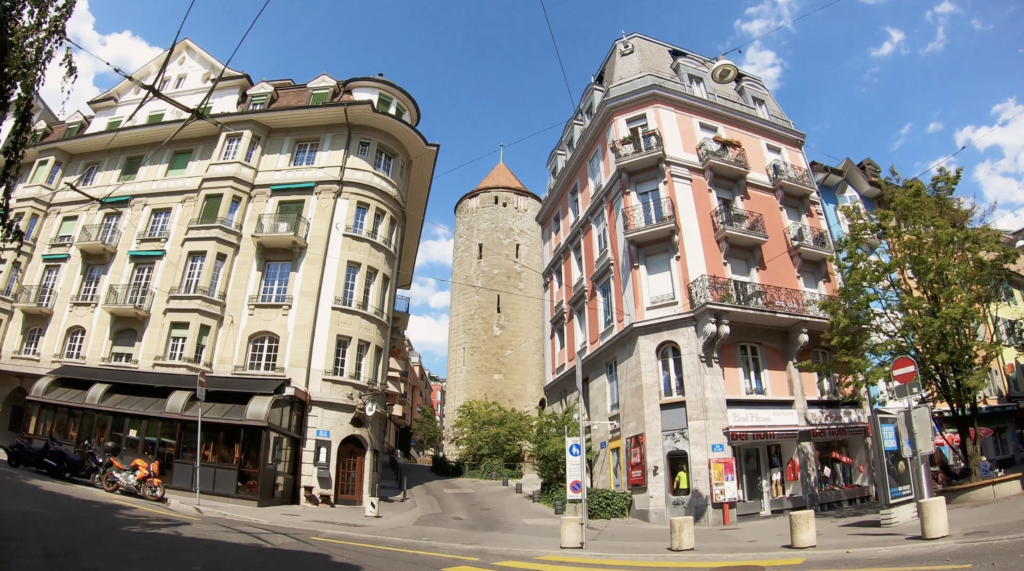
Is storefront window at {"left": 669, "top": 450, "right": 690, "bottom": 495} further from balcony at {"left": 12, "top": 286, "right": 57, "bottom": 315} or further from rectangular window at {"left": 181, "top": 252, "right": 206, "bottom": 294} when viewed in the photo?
balcony at {"left": 12, "top": 286, "right": 57, "bottom": 315}

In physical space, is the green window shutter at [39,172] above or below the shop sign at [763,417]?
above

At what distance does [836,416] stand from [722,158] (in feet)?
35.6

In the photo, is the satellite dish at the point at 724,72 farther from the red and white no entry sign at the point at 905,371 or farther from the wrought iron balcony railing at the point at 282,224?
the wrought iron balcony railing at the point at 282,224

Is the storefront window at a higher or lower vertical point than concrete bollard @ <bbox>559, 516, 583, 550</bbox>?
higher

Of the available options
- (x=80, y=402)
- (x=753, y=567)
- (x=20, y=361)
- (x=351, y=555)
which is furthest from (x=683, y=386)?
(x=20, y=361)

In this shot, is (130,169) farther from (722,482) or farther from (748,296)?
(722,482)

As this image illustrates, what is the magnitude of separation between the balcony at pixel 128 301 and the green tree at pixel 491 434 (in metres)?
21.0

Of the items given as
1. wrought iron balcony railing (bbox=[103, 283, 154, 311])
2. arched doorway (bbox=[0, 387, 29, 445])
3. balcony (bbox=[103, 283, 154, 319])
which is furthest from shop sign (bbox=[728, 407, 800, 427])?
arched doorway (bbox=[0, 387, 29, 445])

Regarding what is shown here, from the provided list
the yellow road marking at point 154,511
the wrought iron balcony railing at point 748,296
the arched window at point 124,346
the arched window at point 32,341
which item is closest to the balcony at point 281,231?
the arched window at point 124,346

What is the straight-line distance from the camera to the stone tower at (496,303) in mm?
45312

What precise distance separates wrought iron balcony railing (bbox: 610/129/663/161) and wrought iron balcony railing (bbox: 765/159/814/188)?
18.6 ft

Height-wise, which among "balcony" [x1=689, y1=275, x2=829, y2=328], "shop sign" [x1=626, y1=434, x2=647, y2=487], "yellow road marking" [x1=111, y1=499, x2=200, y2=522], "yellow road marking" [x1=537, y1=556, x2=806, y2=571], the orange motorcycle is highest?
"balcony" [x1=689, y1=275, x2=829, y2=328]

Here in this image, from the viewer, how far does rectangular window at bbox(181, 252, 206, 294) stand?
22.8 m

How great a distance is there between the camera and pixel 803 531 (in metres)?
10.1
